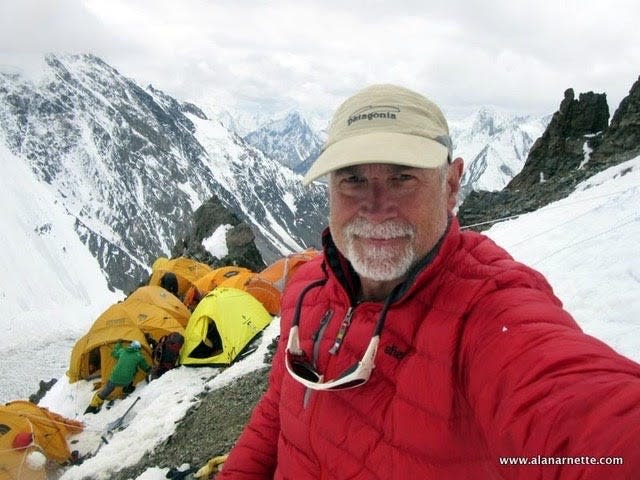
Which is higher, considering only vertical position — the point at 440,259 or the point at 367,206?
the point at 367,206

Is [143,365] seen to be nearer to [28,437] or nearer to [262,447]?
[28,437]

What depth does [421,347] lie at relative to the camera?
216 cm

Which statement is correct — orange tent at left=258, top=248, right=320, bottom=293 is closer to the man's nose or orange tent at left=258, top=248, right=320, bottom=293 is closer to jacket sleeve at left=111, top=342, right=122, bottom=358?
jacket sleeve at left=111, top=342, right=122, bottom=358

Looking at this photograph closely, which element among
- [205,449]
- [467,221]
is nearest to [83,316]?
[467,221]

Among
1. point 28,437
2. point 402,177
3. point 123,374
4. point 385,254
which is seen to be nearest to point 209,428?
point 28,437

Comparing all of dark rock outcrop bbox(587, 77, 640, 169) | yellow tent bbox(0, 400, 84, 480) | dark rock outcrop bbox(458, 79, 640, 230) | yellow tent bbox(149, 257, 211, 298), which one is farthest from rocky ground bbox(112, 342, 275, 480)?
dark rock outcrop bbox(587, 77, 640, 169)

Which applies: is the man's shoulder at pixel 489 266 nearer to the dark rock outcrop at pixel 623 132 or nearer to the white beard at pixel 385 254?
the white beard at pixel 385 254

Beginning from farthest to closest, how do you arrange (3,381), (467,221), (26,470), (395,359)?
(3,381) → (467,221) → (26,470) → (395,359)

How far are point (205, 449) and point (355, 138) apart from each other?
760 centimetres

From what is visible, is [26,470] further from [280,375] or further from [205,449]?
[280,375]

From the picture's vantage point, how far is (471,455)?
2.00m

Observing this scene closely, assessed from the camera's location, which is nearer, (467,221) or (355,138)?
(355,138)

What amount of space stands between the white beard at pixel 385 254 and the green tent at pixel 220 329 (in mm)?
11790

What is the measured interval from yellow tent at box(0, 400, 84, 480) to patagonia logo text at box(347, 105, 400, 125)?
12.1 meters
